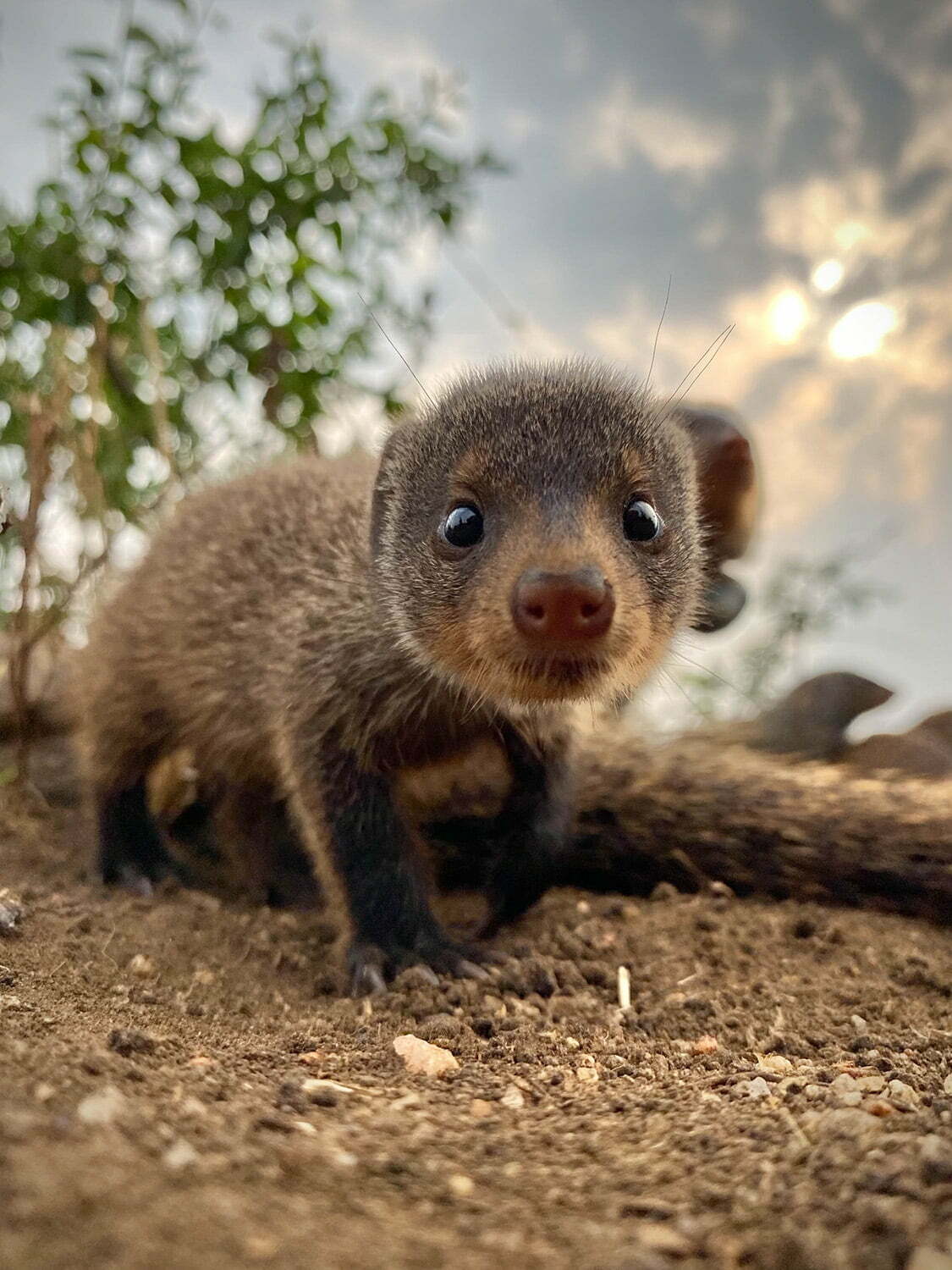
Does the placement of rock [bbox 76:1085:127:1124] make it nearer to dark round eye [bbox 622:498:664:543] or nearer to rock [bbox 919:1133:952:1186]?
rock [bbox 919:1133:952:1186]

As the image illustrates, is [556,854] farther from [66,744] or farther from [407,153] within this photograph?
[407,153]

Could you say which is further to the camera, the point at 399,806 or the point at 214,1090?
the point at 399,806

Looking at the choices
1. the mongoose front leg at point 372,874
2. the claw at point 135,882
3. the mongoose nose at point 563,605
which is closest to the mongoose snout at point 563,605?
the mongoose nose at point 563,605

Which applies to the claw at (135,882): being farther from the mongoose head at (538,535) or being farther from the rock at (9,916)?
the mongoose head at (538,535)

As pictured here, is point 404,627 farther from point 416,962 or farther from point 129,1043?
point 129,1043

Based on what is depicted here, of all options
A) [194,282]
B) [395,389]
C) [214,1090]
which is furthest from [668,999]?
[194,282]

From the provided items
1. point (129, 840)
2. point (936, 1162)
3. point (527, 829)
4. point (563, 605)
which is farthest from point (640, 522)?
point (129, 840)

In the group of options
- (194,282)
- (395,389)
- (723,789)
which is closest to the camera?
(723,789)

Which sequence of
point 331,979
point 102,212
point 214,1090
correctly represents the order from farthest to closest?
point 102,212
point 331,979
point 214,1090

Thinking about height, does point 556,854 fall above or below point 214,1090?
above
